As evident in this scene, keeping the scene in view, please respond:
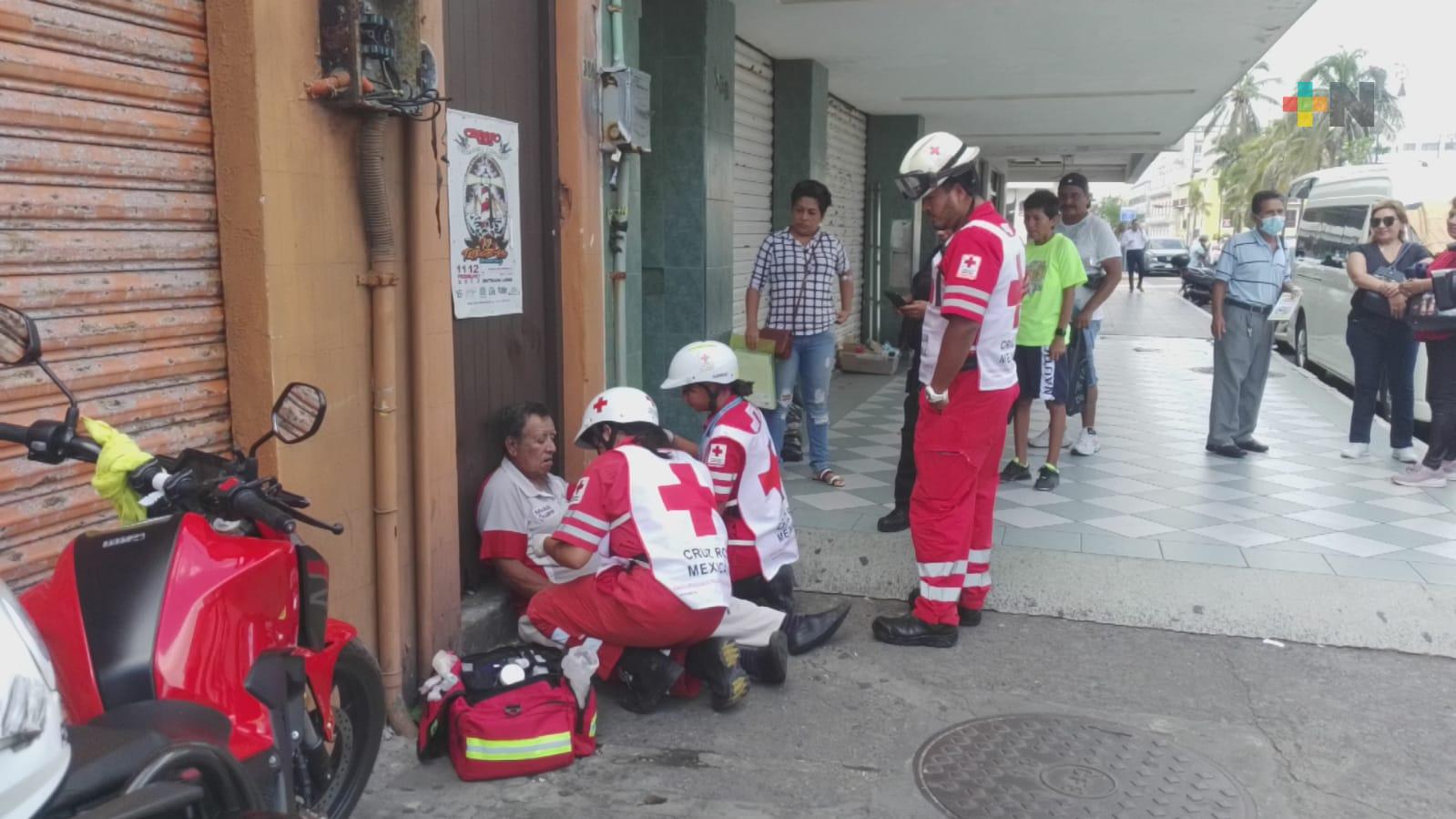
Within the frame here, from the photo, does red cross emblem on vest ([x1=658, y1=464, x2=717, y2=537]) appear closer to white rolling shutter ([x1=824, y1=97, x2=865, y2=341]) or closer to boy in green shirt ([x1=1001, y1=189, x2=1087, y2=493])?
boy in green shirt ([x1=1001, y1=189, x2=1087, y2=493])

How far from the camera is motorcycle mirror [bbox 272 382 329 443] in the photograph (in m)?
2.30

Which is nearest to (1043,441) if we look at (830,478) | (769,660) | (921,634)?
(830,478)

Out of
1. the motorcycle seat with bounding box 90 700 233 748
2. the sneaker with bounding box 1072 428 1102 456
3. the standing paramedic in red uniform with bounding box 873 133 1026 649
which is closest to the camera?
the motorcycle seat with bounding box 90 700 233 748

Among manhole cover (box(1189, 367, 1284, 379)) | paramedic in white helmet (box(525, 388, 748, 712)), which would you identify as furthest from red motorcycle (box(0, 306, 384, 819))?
manhole cover (box(1189, 367, 1284, 379))

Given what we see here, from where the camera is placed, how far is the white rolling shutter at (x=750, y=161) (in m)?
9.07

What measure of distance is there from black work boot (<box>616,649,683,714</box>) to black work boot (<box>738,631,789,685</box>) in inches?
12.1

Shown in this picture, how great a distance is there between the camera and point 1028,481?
22.4 feet

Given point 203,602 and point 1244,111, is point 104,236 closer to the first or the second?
point 203,602

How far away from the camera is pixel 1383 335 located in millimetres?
7285

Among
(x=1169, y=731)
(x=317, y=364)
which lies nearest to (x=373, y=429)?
(x=317, y=364)

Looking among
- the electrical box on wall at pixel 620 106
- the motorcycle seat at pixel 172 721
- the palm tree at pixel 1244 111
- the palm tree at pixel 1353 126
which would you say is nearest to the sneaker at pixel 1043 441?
the electrical box on wall at pixel 620 106

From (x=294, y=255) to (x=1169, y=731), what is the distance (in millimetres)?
3228

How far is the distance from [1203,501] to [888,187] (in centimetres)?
842

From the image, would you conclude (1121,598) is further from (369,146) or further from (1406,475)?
(369,146)
